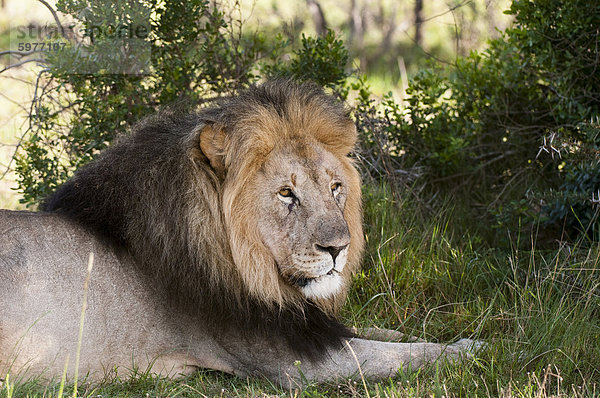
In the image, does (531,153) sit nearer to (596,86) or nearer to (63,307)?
(596,86)

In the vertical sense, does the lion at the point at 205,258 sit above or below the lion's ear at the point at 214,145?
below

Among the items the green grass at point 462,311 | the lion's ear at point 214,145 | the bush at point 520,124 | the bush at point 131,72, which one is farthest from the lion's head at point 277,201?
the bush at point 520,124

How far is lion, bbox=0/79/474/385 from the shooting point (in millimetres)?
3533

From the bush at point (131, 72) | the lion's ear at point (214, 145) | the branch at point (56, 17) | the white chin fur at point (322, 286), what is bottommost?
the white chin fur at point (322, 286)

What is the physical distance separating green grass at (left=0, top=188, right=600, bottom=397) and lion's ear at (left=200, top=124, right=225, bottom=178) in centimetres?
106

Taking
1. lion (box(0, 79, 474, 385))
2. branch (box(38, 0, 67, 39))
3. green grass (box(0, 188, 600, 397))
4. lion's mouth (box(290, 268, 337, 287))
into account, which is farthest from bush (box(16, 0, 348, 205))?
lion's mouth (box(290, 268, 337, 287))

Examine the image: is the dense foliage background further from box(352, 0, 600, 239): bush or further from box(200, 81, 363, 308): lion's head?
box(200, 81, 363, 308): lion's head

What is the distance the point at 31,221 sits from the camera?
3723 mm

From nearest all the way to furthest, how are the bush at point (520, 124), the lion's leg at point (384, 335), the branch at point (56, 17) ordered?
the lion's leg at point (384, 335), the bush at point (520, 124), the branch at point (56, 17)

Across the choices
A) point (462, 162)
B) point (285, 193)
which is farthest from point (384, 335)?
point (462, 162)

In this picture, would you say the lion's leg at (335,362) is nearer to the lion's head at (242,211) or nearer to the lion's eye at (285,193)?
the lion's head at (242,211)

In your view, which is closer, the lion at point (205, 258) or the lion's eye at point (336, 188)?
the lion at point (205, 258)

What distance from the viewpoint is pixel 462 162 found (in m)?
6.14

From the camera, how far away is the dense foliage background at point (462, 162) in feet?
14.2
